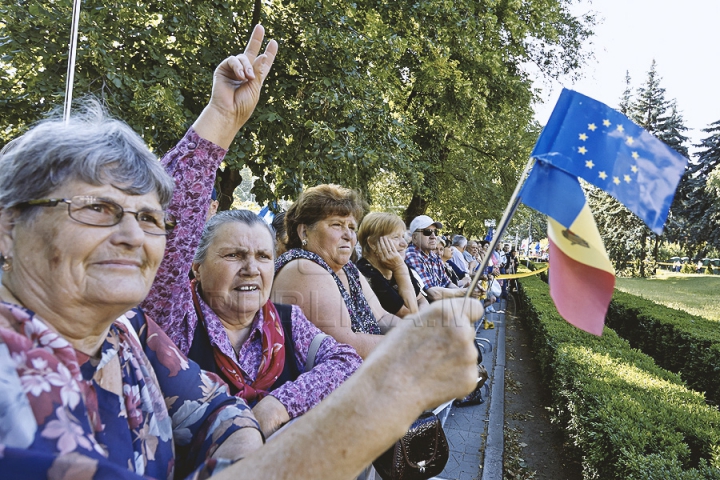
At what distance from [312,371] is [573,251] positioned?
46.8 inches

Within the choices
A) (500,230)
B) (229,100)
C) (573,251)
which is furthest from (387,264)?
(500,230)

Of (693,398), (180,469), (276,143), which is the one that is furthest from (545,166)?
→ (276,143)

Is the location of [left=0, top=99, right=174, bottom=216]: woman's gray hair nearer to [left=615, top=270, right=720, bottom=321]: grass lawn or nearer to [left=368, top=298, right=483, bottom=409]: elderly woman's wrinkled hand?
[left=368, top=298, right=483, bottom=409]: elderly woman's wrinkled hand

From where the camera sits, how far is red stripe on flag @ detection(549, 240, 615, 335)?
1385 mm

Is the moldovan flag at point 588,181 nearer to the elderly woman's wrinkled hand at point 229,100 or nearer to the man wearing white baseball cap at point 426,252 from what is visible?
the elderly woman's wrinkled hand at point 229,100

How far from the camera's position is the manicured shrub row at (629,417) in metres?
2.99

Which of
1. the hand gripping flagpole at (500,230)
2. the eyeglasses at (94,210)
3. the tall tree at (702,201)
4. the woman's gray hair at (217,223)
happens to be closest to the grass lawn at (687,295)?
the tall tree at (702,201)

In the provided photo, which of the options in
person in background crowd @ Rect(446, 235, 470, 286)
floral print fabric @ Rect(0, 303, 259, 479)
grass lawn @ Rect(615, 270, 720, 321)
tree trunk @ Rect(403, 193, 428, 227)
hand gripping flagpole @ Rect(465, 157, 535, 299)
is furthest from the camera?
tree trunk @ Rect(403, 193, 428, 227)

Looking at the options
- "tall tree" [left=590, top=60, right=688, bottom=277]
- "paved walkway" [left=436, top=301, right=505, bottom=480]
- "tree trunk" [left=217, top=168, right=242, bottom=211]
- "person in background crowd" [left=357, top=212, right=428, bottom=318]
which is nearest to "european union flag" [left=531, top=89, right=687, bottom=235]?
"person in background crowd" [left=357, top=212, right=428, bottom=318]

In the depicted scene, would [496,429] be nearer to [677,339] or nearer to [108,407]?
[677,339]

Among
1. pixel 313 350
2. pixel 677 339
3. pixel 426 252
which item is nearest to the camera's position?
pixel 313 350

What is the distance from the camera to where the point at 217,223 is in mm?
2301

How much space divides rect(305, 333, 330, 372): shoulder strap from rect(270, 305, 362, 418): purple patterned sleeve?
0.05 feet

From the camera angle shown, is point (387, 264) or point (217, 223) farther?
point (387, 264)
